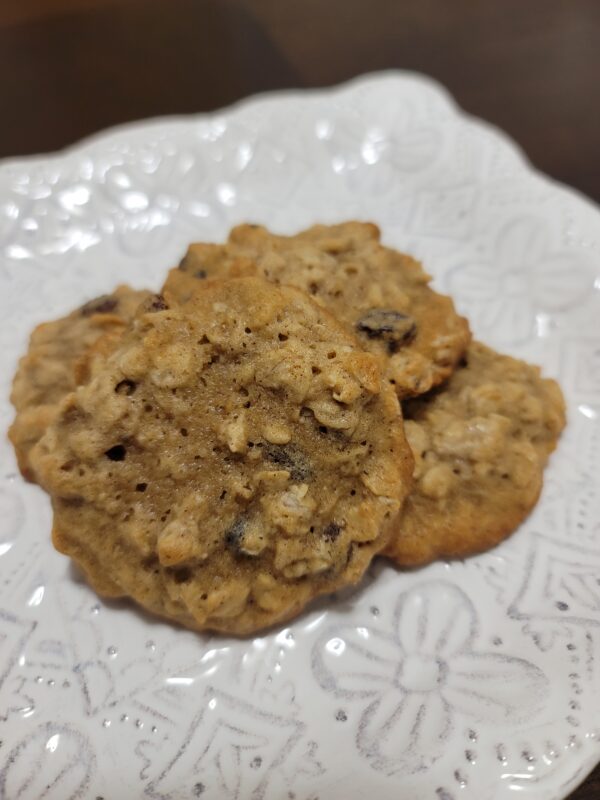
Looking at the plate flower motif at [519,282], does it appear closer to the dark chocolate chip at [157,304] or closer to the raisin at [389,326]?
the raisin at [389,326]

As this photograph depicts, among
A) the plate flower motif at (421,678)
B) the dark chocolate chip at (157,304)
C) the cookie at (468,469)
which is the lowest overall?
the plate flower motif at (421,678)

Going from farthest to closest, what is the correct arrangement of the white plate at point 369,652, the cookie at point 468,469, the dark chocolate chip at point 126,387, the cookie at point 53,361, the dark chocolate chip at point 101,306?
the dark chocolate chip at point 101,306
the cookie at point 53,361
the cookie at point 468,469
the dark chocolate chip at point 126,387
the white plate at point 369,652

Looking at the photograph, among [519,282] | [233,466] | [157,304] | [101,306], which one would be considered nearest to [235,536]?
[233,466]

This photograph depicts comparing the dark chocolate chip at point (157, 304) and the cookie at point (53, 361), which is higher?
the dark chocolate chip at point (157, 304)

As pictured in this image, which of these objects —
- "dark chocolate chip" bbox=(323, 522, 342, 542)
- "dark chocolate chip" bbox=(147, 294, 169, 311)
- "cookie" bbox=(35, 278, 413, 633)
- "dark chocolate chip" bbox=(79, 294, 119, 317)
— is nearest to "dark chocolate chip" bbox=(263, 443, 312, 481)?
"cookie" bbox=(35, 278, 413, 633)

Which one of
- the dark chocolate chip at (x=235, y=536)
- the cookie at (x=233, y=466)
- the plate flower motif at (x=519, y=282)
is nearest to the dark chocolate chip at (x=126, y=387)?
the cookie at (x=233, y=466)

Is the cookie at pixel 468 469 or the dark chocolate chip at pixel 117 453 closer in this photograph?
the dark chocolate chip at pixel 117 453

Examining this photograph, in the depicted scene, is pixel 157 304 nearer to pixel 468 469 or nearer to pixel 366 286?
pixel 366 286
